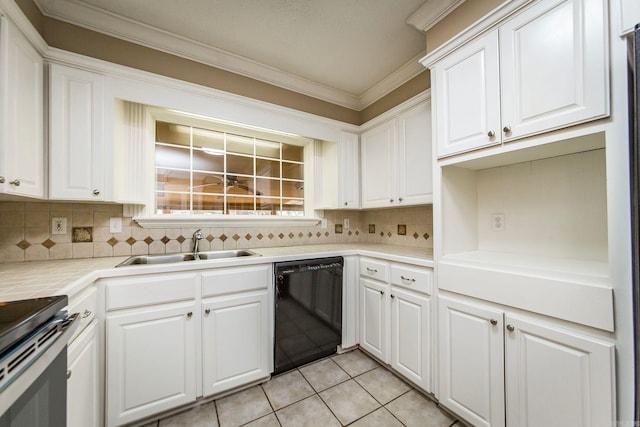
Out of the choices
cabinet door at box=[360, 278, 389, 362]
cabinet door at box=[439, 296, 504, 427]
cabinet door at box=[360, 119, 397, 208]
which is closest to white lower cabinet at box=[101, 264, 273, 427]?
cabinet door at box=[360, 278, 389, 362]

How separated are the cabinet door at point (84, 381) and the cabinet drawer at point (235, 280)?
1.79 feet

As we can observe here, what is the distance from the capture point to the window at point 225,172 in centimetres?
206

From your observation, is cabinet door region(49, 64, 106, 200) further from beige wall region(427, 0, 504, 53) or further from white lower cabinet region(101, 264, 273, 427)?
beige wall region(427, 0, 504, 53)

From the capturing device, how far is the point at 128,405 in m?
1.34

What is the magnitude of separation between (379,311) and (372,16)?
7.16ft

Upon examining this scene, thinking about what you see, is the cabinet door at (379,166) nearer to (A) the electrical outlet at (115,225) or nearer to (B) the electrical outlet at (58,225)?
(A) the electrical outlet at (115,225)

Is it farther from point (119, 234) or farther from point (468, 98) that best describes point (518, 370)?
point (119, 234)

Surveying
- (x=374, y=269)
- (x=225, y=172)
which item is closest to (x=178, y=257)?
(x=225, y=172)

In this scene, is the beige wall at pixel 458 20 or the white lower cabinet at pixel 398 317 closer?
the beige wall at pixel 458 20

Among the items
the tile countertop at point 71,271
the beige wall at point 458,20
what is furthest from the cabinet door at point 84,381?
the beige wall at point 458,20

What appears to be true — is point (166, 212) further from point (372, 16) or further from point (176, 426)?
point (372, 16)

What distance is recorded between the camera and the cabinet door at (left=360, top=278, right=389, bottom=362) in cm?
191

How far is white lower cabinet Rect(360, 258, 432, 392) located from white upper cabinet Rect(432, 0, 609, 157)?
92cm

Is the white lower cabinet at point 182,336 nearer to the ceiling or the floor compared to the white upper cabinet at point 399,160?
nearer to the floor
